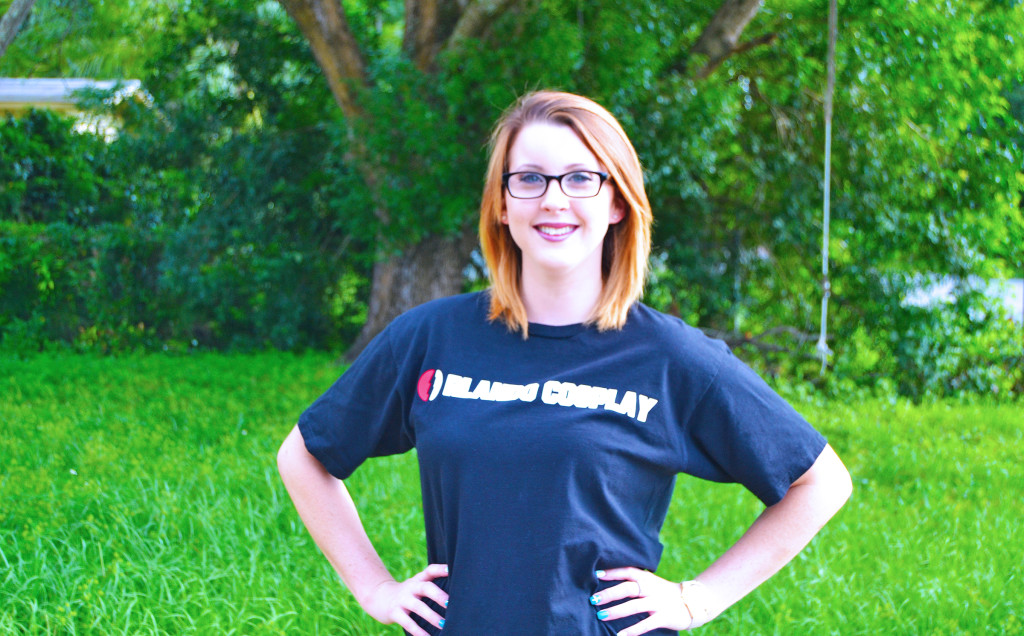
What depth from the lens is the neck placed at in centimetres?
167

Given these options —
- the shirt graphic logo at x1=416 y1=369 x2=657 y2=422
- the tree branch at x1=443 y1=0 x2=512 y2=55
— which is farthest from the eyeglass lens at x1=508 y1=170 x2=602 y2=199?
the tree branch at x1=443 y1=0 x2=512 y2=55

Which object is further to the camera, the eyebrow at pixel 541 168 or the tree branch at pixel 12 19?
the tree branch at pixel 12 19

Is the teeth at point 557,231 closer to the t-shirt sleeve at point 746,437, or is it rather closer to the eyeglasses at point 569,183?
the eyeglasses at point 569,183

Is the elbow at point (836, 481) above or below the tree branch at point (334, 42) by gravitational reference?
below

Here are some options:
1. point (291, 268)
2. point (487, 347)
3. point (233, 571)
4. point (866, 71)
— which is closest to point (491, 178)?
point (487, 347)

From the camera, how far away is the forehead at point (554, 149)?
5.34 feet

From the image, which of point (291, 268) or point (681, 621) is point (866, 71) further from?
point (681, 621)

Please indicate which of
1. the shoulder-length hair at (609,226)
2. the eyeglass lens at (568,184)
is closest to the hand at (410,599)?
the shoulder-length hair at (609,226)

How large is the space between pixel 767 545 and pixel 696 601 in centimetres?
18

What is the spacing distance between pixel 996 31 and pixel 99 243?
8.47 meters

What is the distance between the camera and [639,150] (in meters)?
7.17

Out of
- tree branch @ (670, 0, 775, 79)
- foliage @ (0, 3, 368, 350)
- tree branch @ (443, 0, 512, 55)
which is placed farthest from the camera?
foliage @ (0, 3, 368, 350)

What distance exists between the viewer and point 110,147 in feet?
30.0

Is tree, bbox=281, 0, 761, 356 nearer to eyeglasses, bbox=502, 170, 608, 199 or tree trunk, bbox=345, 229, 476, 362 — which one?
tree trunk, bbox=345, 229, 476, 362
